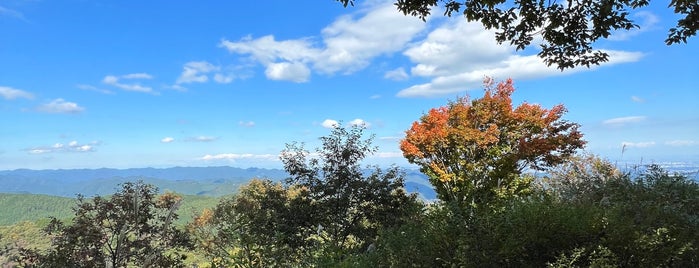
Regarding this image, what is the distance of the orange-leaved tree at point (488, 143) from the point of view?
1739cm

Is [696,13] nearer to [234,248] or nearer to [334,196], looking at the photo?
[234,248]

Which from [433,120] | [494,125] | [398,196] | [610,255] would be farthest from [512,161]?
[610,255]

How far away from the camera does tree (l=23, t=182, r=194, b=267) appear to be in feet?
27.5

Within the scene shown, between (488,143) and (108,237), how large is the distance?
554 inches

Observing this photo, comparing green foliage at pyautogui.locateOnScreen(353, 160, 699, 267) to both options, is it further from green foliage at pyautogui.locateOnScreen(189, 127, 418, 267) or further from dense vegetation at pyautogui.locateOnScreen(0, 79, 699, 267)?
green foliage at pyautogui.locateOnScreen(189, 127, 418, 267)

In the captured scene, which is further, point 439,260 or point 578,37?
point 578,37

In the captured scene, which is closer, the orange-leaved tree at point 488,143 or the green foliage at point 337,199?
the green foliage at point 337,199

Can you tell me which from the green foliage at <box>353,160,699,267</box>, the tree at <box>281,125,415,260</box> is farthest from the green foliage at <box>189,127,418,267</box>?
the green foliage at <box>353,160,699,267</box>

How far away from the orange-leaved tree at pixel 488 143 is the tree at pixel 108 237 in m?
11.2

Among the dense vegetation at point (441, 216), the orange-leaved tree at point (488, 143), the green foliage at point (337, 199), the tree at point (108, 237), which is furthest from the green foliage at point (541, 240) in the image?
the orange-leaved tree at point (488, 143)

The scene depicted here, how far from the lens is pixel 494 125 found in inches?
686

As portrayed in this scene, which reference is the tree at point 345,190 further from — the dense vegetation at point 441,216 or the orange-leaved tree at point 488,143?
the orange-leaved tree at point 488,143

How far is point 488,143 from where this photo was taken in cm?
1772

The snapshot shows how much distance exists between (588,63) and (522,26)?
103cm
